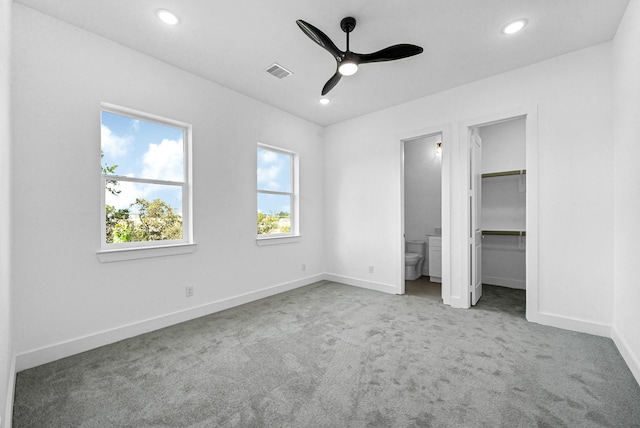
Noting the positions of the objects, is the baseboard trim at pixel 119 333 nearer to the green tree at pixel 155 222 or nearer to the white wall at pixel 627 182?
the green tree at pixel 155 222

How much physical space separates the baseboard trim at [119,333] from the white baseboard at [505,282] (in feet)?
11.9

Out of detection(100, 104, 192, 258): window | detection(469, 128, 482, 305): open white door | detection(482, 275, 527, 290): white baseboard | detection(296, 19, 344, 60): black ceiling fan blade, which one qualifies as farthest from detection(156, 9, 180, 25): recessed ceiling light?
detection(482, 275, 527, 290): white baseboard

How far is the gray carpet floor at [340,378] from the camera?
1610 millimetres

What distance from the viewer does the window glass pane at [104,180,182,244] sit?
8.79 ft

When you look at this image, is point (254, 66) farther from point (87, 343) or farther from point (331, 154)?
point (87, 343)

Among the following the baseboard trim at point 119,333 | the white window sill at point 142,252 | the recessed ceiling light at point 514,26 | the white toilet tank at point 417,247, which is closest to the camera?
the baseboard trim at point 119,333

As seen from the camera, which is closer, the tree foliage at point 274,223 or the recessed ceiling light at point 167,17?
the recessed ceiling light at point 167,17

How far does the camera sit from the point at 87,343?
2414 millimetres

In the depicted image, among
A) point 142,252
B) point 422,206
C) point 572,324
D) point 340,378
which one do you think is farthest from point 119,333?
point 422,206

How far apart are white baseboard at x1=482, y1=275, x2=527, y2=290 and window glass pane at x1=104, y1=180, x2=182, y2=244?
475 cm

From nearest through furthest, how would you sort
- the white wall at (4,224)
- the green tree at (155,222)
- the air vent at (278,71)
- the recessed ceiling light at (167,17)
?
the white wall at (4,224) → the recessed ceiling light at (167,17) → the green tree at (155,222) → the air vent at (278,71)

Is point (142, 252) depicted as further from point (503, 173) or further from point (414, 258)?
point (503, 173)

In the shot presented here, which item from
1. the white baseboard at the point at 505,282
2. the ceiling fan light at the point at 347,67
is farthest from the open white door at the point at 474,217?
the ceiling fan light at the point at 347,67

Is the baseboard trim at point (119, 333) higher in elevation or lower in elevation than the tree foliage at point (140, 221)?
lower
